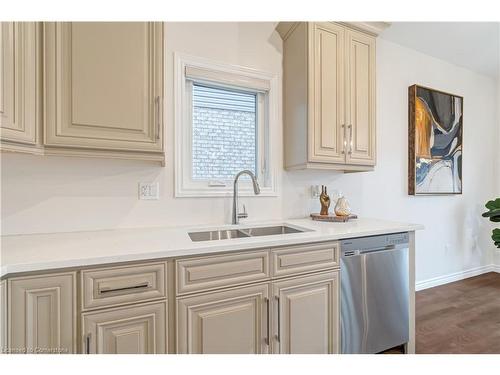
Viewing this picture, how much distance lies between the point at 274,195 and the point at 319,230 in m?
0.59

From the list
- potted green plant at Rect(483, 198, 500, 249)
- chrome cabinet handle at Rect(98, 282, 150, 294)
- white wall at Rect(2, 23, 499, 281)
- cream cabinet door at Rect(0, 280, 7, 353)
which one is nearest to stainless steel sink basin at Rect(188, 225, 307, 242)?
white wall at Rect(2, 23, 499, 281)

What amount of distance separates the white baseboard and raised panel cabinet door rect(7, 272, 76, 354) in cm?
321

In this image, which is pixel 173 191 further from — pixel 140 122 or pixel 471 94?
pixel 471 94

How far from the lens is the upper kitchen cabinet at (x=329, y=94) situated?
1942 mm

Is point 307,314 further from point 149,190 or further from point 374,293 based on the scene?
point 149,190

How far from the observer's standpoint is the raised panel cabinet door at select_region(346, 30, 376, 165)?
6.80 ft

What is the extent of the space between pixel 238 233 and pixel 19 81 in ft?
4.65

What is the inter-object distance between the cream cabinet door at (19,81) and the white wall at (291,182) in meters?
0.43

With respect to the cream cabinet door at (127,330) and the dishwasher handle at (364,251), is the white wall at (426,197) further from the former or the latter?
the cream cabinet door at (127,330)

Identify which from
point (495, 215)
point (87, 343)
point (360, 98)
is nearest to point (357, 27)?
point (360, 98)

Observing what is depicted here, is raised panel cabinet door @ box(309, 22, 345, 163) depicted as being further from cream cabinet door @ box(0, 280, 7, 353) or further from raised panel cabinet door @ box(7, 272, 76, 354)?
cream cabinet door @ box(0, 280, 7, 353)

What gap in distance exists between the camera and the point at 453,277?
321cm

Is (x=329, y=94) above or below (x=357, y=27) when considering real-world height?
below
